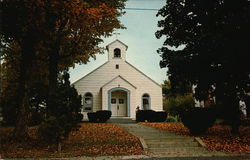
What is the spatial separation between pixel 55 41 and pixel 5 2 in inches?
152

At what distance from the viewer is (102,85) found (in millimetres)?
27078

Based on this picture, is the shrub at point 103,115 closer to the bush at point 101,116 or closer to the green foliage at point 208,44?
the bush at point 101,116

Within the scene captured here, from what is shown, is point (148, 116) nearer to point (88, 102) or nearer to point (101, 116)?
point (101, 116)

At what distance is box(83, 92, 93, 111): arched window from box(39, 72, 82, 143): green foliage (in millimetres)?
15963

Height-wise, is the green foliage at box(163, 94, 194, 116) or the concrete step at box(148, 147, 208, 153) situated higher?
the green foliage at box(163, 94, 194, 116)

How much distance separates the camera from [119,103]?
89.4 feet

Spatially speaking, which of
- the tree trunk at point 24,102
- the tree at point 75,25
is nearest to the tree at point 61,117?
the tree at point 75,25

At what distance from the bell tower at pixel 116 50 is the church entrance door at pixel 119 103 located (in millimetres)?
4039

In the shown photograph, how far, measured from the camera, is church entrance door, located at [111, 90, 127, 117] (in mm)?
26891

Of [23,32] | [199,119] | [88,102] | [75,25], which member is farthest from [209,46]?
[88,102]

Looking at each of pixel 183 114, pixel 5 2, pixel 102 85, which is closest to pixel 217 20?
pixel 183 114

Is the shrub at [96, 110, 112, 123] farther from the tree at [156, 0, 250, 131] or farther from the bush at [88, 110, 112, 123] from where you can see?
the tree at [156, 0, 250, 131]

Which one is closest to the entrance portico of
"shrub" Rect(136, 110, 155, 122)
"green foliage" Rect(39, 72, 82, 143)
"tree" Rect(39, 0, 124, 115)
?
"shrub" Rect(136, 110, 155, 122)

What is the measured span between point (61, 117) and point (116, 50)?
19.2 metres
